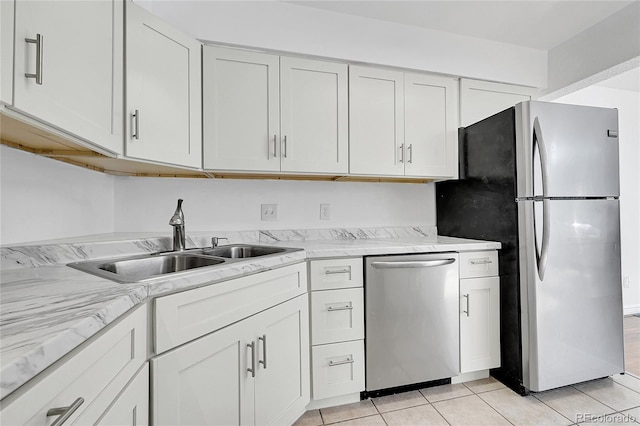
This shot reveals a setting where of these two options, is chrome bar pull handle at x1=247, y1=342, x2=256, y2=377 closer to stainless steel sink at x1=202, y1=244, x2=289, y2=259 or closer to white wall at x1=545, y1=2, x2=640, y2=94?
stainless steel sink at x1=202, y1=244, x2=289, y2=259

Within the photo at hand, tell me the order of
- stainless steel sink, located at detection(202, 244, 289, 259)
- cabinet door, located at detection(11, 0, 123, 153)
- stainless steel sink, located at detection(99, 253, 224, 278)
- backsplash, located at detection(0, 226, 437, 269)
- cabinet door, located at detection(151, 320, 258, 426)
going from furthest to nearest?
stainless steel sink, located at detection(202, 244, 289, 259) < stainless steel sink, located at detection(99, 253, 224, 278) < backsplash, located at detection(0, 226, 437, 269) < cabinet door, located at detection(151, 320, 258, 426) < cabinet door, located at detection(11, 0, 123, 153)

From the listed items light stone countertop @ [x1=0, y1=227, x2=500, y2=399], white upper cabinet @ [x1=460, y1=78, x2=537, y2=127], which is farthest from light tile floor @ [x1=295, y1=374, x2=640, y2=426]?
white upper cabinet @ [x1=460, y1=78, x2=537, y2=127]

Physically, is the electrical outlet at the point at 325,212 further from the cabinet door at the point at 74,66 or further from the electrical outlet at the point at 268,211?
the cabinet door at the point at 74,66

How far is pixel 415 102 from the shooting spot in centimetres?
218

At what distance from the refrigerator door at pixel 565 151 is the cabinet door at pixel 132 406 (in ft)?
6.66

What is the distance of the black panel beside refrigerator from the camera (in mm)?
1852

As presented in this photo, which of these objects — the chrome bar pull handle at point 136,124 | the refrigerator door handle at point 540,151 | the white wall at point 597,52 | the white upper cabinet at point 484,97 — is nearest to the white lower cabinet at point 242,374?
the chrome bar pull handle at point 136,124

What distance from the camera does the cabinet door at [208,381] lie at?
92 centimetres

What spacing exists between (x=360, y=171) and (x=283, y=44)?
3.24ft

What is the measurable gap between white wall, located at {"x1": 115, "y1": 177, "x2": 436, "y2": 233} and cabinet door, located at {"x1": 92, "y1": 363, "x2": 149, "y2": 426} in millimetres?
1346

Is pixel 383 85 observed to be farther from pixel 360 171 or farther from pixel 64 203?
pixel 64 203

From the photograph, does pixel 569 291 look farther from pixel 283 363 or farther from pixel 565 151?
pixel 283 363

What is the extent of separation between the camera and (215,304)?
1096 millimetres

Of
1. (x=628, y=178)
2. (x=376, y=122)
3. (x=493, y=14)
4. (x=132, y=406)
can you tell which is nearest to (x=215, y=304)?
(x=132, y=406)
